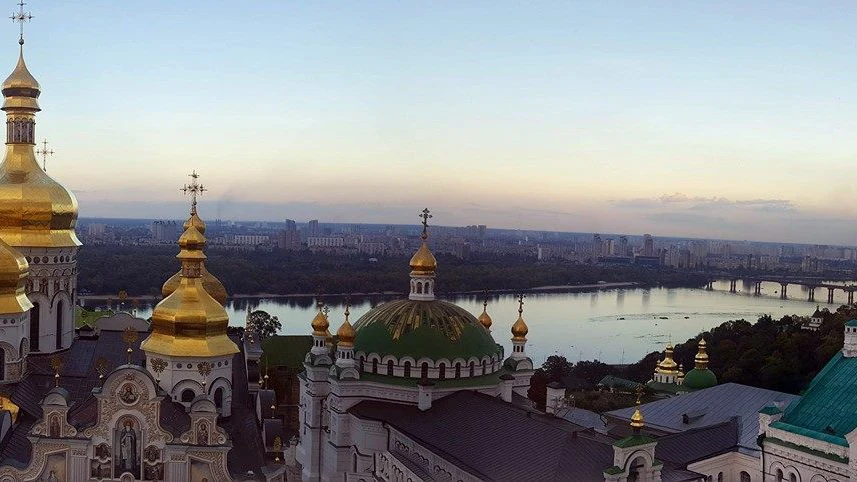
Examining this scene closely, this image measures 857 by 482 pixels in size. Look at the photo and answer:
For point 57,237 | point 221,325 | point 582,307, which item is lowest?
point 582,307

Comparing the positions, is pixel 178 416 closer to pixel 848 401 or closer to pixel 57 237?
pixel 57 237

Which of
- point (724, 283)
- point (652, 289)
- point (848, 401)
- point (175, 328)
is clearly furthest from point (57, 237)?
point (724, 283)

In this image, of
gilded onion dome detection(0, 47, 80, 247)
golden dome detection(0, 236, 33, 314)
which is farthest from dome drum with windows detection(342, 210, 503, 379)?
gilded onion dome detection(0, 47, 80, 247)

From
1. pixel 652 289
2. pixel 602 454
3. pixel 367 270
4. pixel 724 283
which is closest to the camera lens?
pixel 602 454

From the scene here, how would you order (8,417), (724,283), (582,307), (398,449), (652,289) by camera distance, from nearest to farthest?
1. (8,417)
2. (398,449)
3. (582,307)
4. (652,289)
5. (724,283)

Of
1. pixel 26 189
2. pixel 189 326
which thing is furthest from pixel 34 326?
pixel 189 326

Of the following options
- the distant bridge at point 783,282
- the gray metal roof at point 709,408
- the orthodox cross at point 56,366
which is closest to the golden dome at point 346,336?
the orthodox cross at point 56,366

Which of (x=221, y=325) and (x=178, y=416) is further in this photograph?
(x=221, y=325)

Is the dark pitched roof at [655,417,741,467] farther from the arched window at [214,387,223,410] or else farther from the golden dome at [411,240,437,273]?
the arched window at [214,387,223,410]
